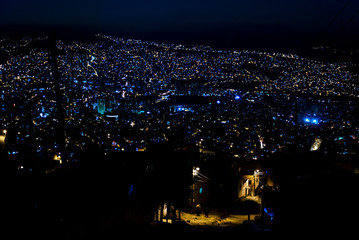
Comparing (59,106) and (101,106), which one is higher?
(101,106)

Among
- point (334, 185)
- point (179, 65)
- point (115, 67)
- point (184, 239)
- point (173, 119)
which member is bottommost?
point (184, 239)

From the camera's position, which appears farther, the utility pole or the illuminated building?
the illuminated building

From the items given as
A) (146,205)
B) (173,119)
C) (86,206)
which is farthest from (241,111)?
(86,206)

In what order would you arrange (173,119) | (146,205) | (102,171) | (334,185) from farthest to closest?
(173,119) → (146,205) → (102,171) → (334,185)

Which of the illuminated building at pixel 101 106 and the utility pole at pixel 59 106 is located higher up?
the illuminated building at pixel 101 106

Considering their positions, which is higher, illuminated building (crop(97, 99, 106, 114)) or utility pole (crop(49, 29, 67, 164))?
illuminated building (crop(97, 99, 106, 114))

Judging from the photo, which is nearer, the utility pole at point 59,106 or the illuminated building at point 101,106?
the utility pole at point 59,106

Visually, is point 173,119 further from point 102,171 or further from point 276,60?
point 276,60

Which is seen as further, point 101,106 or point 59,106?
point 101,106

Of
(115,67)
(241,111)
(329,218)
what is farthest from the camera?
(115,67)

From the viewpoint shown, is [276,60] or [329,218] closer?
[329,218]

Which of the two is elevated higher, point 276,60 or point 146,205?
point 276,60
